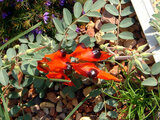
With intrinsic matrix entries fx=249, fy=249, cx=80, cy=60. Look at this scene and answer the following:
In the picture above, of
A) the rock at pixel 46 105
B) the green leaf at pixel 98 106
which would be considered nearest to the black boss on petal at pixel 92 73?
the green leaf at pixel 98 106

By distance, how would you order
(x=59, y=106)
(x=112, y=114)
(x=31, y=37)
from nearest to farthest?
(x=112, y=114) < (x=31, y=37) < (x=59, y=106)

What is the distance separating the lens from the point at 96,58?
1.70 m

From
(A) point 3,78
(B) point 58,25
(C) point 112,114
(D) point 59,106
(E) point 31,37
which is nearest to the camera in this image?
(A) point 3,78

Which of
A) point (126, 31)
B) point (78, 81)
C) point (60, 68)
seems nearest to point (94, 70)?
point (60, 68)

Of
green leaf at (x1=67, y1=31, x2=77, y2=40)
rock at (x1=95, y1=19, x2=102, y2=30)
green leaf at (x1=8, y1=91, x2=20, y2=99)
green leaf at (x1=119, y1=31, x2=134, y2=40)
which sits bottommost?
green leaf at (x1=8, y1=91, x2=20, y2=99)

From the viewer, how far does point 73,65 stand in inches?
65.7

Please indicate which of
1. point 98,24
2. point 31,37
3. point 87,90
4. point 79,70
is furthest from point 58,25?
point 87,90

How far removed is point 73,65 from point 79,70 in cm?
5

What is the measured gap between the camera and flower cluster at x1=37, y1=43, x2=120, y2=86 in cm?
163

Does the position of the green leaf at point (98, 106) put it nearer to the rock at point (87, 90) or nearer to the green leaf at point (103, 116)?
the green leaf at point (103, 116)

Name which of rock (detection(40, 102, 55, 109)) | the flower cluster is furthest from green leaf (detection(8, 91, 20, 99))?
the flower cluster

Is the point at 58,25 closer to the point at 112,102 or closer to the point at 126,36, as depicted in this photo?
the point at 126,36

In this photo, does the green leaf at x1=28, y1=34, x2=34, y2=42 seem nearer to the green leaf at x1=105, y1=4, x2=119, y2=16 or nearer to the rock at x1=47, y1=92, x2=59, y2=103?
the rock at x1=47, y1=92, x2=59, y2=103

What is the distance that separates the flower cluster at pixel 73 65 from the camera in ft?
5.35
